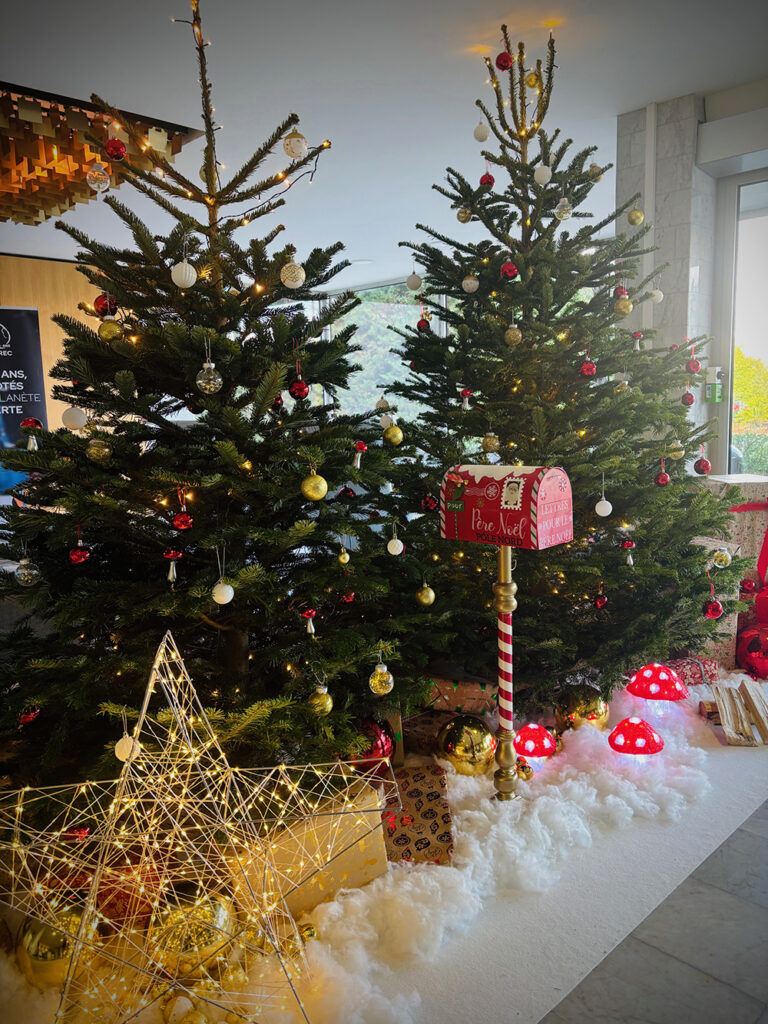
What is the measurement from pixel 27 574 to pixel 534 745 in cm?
189

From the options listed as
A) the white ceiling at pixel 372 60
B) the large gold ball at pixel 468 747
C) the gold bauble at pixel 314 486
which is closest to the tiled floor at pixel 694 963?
the large gold ball at pixel 468 747

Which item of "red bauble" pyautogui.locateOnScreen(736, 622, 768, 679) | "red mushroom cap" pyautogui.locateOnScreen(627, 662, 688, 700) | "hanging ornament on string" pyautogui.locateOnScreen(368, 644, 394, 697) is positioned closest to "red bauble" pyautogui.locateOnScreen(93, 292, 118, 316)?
"hanging ornament on string" pyautogui.locateOnScreen(368, 644, 394, 697)

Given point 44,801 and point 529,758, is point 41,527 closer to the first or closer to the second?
point 44,801

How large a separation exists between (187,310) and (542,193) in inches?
65.7

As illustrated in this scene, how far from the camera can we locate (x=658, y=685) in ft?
10.2

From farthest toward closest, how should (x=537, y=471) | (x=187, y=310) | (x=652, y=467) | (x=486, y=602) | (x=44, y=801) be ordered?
(x=652, y=467)
(x=486, y=602)
(x=537, y=471)
(x=187, y=310)
(x=44, y=801)

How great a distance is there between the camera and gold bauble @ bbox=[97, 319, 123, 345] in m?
1.97

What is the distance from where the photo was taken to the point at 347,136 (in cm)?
445

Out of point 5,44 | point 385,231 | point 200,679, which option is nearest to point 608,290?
point 200,679

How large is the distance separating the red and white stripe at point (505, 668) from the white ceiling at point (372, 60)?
2516 millimetres

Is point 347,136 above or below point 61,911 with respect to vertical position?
above

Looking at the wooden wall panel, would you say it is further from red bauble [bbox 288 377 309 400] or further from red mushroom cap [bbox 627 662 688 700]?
red mushroom cap [bbox 627 662 688 700]

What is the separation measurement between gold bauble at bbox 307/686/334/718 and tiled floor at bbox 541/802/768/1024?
36.0 inches

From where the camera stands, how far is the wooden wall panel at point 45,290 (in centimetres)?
649
